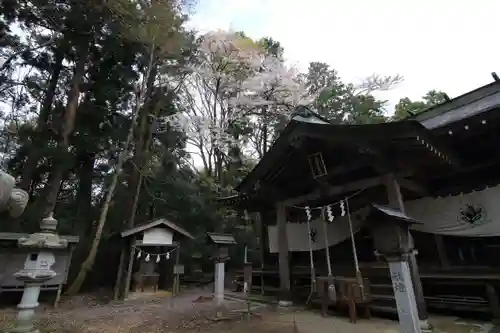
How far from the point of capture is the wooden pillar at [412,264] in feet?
15.9

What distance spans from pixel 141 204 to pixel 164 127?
478cm

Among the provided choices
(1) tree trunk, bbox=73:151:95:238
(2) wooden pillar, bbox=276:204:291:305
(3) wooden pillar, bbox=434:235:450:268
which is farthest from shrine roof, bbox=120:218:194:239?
(3) wooden pillar, bbox=434:235:450:268

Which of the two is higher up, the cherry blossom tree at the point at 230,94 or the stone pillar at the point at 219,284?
the cherry blossom tree at the point at 230,94

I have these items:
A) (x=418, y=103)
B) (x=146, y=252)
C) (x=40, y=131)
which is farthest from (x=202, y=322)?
(x=418, y=103)

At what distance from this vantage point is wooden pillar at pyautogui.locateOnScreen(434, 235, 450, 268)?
6.08 m

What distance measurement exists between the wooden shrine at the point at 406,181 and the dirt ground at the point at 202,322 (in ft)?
2.20

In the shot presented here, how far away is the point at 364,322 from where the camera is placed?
532 centimetres

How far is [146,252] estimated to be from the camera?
1115 cm

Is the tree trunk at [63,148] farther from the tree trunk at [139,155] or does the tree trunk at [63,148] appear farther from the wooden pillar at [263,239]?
the wooden pillar at [263,239]

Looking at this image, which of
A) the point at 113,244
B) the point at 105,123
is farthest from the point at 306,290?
the point at 105,123

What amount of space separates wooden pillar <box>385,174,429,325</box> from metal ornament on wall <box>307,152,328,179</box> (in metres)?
1.46

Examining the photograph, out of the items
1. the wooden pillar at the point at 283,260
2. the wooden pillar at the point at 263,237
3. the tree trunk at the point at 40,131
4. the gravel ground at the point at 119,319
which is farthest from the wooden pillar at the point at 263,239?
the tree trunk at the point at 40,131

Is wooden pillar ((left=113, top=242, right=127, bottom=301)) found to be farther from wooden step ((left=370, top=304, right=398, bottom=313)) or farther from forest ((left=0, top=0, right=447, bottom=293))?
wooden step ((left=370, top=304, right=398, bottom=313))

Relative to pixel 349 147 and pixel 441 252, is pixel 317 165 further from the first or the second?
pixel 441 252
